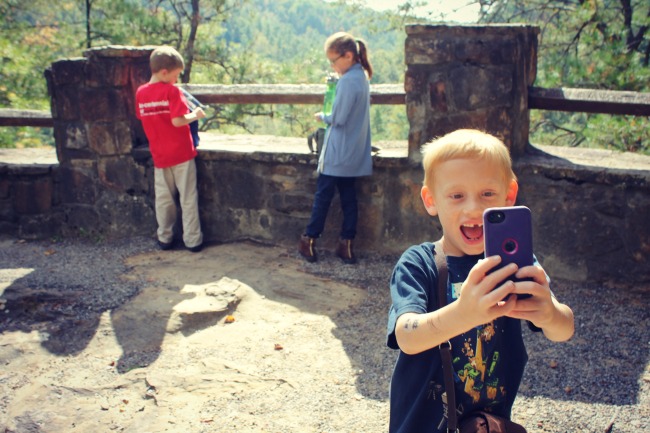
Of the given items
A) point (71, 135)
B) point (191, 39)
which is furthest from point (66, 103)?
point (191, 39)

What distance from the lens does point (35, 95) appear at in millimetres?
15047

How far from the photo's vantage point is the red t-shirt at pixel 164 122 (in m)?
4.68

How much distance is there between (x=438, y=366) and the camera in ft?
5.10

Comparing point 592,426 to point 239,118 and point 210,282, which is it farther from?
point 239,118

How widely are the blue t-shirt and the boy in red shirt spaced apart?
347cm

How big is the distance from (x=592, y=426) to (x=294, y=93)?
11.3 ft

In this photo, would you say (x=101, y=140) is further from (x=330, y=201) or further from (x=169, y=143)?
(x=330, y=201)

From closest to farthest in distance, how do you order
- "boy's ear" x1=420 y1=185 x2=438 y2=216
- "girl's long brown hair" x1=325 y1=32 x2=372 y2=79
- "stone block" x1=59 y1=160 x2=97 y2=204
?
"boy's ear" x1=420 y1=185 x2=438 y2=216 < "girl's long brown hair" x1=325 y1=32 x2=372 y2=79 < "stone block" x1=59 y1=160 x2=97 y2=204

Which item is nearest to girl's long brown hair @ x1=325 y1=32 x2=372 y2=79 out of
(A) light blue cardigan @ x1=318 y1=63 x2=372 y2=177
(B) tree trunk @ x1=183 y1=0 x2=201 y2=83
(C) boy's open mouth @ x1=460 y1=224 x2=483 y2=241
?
(A) light blue cardigan @ x1=318 y1=63 x2=372 y2=177

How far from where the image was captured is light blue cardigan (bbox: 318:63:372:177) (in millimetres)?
4289

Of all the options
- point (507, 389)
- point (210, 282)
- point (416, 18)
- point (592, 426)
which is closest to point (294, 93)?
point (210, 282)

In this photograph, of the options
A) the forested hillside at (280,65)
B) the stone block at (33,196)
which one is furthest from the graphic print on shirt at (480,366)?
the forested hillside at (280,65)

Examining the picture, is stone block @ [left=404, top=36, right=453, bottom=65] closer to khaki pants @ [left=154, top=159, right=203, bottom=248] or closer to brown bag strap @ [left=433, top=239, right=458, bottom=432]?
khaki pants @ [left=154, top=159, right=203, bottom=248]

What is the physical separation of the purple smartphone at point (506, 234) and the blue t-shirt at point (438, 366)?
29 cm
